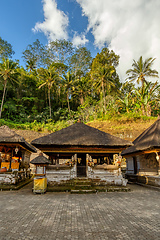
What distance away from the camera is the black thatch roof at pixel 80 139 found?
27.8ft

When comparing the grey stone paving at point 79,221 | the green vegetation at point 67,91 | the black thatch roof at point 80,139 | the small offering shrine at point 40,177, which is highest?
the green vegetation at point 67,91

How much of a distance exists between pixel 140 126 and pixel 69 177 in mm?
15824

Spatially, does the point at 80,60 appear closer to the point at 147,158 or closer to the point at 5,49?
the point at 5,49

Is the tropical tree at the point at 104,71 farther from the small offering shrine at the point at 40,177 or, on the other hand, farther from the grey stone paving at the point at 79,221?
the grey stone paving at the point at 79,221

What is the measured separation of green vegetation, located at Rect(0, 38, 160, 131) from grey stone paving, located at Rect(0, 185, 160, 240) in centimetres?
1782

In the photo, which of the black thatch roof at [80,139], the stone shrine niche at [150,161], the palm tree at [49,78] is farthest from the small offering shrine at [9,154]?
the palm tree at [49,78]

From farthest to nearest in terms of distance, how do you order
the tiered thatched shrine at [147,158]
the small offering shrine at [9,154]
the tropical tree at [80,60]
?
1. the tropical tree at [80,60]
2. the tiered thatched shrine at [147,158]
3. the small offering shrine at [9,154]

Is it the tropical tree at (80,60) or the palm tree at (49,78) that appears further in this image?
the tropical tree at (80,60)

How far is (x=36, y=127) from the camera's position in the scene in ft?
80.4

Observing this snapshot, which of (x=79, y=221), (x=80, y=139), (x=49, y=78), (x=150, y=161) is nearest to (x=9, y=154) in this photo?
(x=80, y=139)

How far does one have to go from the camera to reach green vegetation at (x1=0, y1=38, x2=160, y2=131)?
2411cm

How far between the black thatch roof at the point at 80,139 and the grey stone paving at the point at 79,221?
3402 mm

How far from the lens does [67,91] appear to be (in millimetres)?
32750

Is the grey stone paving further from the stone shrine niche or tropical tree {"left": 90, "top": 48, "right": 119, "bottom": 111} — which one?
tropical tree {"left": 90, "top": 48, "right": 119, "bottom": 111}
